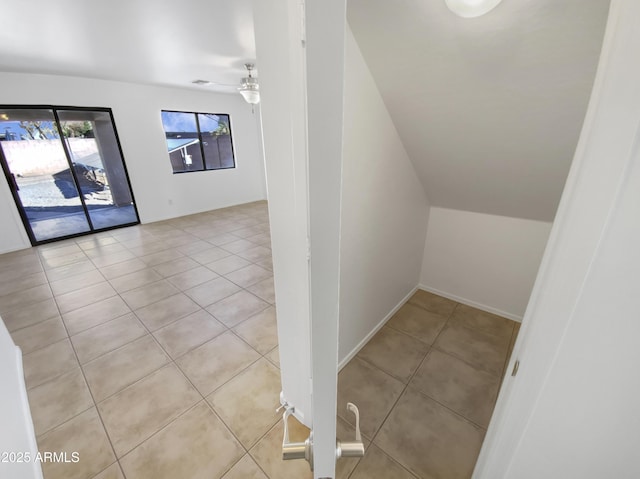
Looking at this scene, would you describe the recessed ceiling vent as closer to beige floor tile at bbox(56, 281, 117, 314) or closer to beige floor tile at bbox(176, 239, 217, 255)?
beige floor tile at bbox(176, 239, 217, 255)

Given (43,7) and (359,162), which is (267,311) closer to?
(359,162)

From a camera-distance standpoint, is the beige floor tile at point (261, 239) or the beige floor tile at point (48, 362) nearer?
the beige floor tile at point (48, 362)

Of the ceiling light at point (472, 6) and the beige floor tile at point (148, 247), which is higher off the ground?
the ceiling light at point (472, 6)

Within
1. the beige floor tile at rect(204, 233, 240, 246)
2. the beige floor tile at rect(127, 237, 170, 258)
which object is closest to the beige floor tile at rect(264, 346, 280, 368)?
the beige floor tile at rect(204, 233, 240, 246)

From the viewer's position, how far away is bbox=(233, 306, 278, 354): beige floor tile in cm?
217

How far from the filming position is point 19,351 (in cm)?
202

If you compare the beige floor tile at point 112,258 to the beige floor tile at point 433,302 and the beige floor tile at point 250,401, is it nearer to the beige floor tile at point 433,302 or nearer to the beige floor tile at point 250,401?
the beige floor tile at point 250,401

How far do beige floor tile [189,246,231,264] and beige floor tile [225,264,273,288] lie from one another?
565 millimetres

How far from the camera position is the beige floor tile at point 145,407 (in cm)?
152

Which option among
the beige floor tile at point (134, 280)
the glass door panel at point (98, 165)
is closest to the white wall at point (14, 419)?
the beige floor tile at point (134, 280)

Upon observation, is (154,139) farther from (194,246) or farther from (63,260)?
(63,260)

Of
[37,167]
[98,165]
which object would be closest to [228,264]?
[37,167]

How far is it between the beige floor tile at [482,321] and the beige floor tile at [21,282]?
15.0 feet

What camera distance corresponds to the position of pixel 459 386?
5.91 ft
